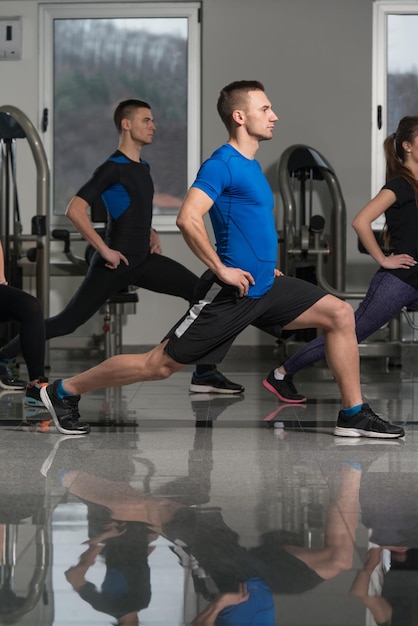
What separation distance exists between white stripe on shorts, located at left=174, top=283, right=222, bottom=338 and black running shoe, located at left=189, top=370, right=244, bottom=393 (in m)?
1.78

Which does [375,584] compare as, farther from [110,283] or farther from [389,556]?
[110,283]

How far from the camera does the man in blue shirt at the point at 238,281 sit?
358 centimetres

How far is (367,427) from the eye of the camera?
13.0 feet

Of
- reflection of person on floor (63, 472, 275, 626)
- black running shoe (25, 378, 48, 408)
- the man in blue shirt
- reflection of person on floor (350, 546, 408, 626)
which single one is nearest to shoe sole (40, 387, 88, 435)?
the man in blue shirt

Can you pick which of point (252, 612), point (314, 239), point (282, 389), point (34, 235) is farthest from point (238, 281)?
point (34, 235)

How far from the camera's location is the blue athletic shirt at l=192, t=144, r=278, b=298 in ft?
11.8

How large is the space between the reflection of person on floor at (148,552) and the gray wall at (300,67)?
482cm

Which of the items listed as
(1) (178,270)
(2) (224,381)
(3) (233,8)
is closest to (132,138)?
(1) (178,270)

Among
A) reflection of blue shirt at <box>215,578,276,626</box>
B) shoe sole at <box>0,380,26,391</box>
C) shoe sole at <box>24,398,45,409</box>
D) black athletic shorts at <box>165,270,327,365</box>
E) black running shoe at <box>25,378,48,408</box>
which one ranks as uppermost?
black athletic shorts at <box>165,270,327,365</box>

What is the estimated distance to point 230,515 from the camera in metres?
2.70

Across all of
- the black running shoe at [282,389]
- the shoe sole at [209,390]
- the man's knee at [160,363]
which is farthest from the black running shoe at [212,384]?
the man's knee at [160,363]

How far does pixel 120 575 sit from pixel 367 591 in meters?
0.49

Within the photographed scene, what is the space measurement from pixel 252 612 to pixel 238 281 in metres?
1.78

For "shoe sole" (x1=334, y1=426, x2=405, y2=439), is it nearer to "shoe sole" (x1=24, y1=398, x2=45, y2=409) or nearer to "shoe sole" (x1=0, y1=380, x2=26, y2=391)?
"shoe sole" (x1=24, y1=398, x2=45, y2=409)
